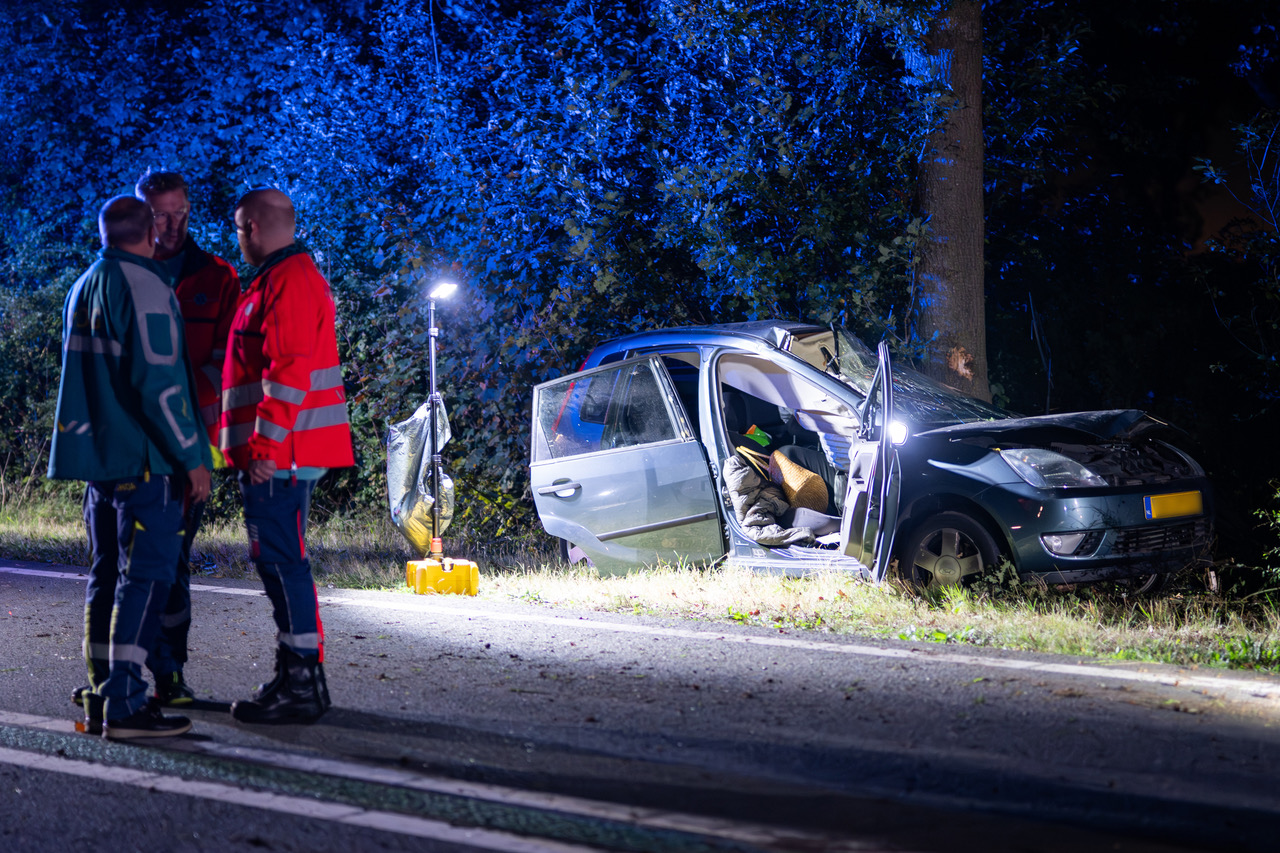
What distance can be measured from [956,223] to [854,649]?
5204mm

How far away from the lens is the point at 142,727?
4562 millimetres

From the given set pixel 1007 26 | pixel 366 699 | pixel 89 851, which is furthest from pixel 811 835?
pixel 1007 26

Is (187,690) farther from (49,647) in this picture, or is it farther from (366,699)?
(49,647)

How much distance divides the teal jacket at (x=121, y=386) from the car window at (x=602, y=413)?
13.0ft

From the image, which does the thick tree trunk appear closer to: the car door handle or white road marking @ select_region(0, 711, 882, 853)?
the car door handle

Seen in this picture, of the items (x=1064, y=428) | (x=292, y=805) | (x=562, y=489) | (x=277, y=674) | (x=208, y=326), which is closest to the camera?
(x=292, y=805)

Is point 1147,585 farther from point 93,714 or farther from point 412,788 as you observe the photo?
point 93,714

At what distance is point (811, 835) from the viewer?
342 cm

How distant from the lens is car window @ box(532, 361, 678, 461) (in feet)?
27.0

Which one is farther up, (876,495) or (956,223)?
(956,223)

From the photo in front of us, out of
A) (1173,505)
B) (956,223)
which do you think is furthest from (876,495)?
(956,223)

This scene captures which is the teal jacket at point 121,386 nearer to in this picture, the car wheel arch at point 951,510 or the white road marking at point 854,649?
the white road marking at point 854,649

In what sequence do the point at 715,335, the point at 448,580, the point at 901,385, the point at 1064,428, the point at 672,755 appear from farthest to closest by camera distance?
the point at 448,580
the point at 715,335
the point at 901,385
the point at 1064,428
the point at 672,755

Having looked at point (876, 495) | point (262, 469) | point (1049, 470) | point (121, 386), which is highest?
point (121, 386)
